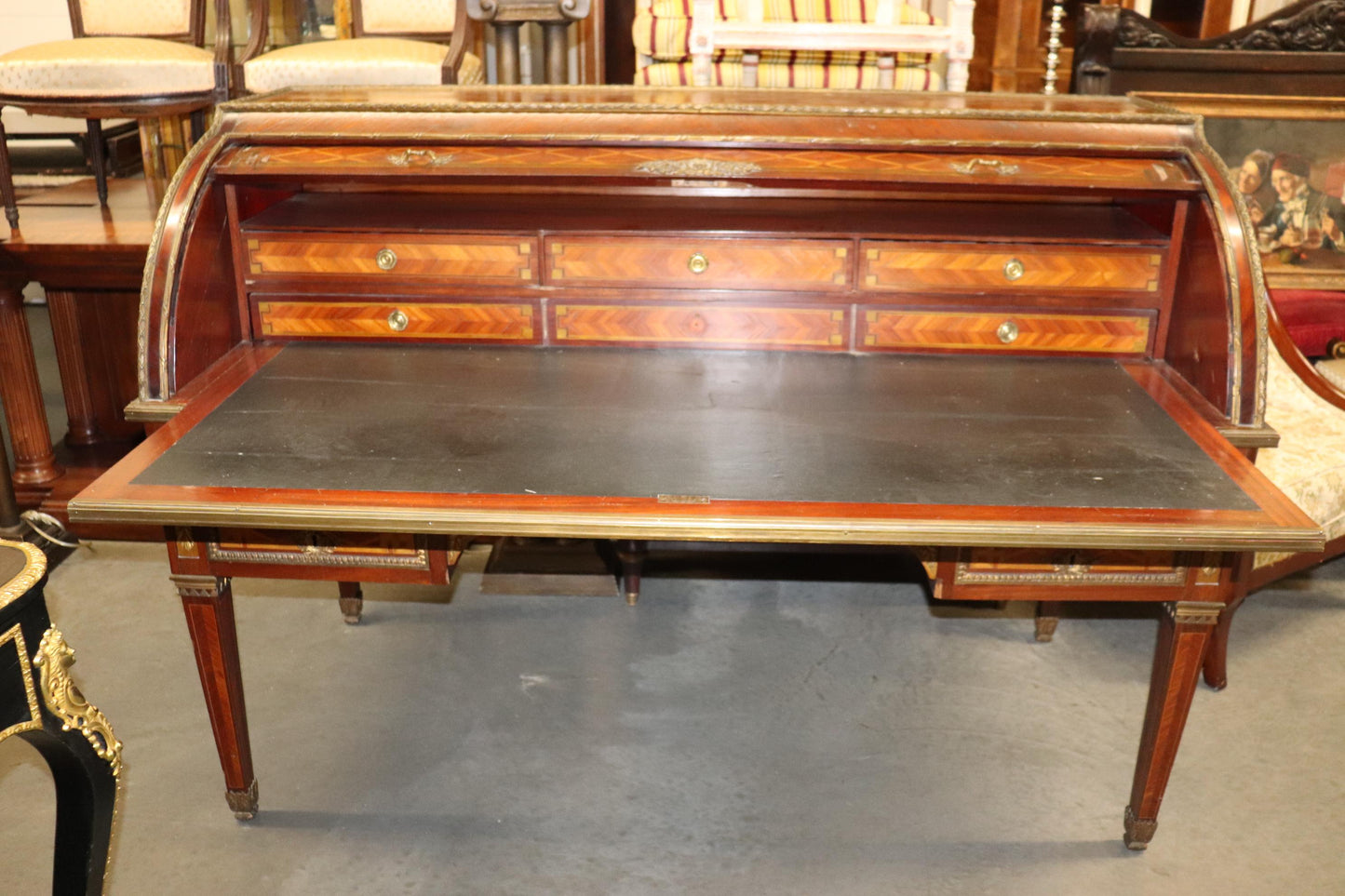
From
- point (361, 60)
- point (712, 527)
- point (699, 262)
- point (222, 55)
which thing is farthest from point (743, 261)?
point (222, 55)

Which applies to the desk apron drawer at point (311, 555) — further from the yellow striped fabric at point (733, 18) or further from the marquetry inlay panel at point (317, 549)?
the yellow striped fabric at point (733, 18)

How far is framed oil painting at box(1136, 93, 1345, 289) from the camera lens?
13.0ft

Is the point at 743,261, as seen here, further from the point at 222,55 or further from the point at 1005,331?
the point at 222,55

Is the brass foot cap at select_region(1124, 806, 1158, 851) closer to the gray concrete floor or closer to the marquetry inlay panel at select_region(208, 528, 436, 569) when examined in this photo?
the gray concrete floor

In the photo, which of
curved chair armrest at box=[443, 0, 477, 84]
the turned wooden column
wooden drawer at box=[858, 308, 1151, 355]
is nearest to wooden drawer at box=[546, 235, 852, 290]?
wooden drawer at box=[858, 308, 1151, 355]

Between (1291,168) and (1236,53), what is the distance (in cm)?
44

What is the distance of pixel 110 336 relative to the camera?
11.9 ft

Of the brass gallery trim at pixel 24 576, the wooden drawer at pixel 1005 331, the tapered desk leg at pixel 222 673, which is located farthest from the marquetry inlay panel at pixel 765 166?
the brass gallery trim at pixel 24 576

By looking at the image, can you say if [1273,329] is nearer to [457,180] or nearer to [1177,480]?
[1177,480]

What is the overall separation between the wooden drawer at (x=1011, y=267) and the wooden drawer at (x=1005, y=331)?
61 mm

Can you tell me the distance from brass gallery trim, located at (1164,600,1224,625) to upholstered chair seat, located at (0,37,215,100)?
340 cm

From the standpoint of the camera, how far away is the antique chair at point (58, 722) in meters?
1.55

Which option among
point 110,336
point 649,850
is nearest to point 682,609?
point 649,850

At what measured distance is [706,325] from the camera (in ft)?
8.01
